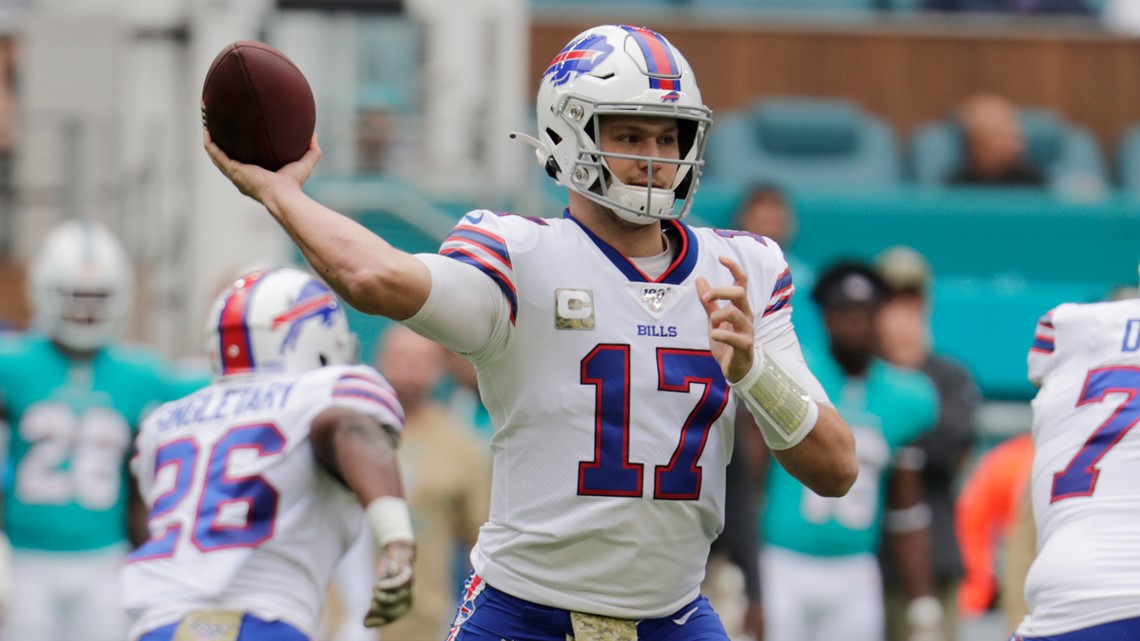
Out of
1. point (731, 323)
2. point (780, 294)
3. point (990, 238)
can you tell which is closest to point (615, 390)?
point (731, 323)

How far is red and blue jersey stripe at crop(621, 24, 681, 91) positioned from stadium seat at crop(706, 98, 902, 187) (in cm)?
704

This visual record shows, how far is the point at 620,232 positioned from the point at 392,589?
0.87 m

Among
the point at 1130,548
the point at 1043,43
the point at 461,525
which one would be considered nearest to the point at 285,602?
the point at 1130,548

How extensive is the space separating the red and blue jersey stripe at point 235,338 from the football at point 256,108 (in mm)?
1374

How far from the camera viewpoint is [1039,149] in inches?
457

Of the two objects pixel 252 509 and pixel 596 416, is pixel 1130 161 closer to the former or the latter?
pixel 252 509

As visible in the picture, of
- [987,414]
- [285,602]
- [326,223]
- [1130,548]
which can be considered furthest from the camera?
[987,414]

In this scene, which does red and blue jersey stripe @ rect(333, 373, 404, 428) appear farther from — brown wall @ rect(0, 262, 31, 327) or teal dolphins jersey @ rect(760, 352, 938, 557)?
brown wall @ rect(0, 262, 31, 327)

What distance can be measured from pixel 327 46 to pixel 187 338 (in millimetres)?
1745

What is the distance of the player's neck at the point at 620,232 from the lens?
3836mm

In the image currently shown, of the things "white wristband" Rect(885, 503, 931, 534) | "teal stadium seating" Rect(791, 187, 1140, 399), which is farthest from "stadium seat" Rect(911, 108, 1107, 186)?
"white wristband" Rect(885, 503, 931, 534)

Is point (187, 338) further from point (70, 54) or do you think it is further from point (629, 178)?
point (629, 178)

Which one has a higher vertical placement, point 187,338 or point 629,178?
point 629,178

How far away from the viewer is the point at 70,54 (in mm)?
10352
